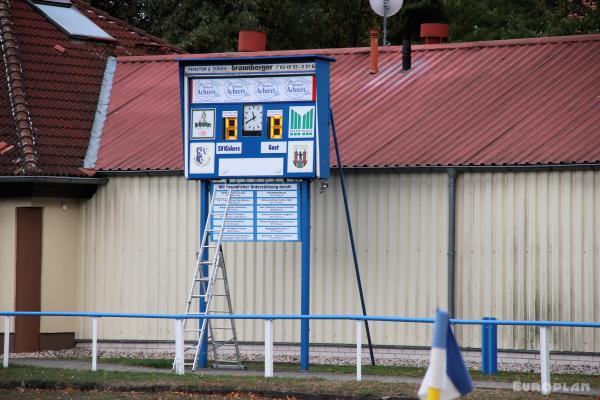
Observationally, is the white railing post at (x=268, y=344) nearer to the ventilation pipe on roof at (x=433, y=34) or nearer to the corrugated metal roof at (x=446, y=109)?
the corrugated metal roof at (x=446, y=109)

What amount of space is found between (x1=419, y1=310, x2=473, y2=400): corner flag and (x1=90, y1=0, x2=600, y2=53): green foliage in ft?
89.9

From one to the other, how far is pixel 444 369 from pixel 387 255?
1205 cm

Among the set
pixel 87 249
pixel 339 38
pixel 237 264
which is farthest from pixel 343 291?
pixel 339 38

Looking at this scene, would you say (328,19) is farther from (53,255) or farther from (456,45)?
(53,255)

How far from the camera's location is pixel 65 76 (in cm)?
2427

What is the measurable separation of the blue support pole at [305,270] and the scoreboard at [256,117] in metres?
0.35

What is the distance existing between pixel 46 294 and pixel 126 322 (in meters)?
1.51

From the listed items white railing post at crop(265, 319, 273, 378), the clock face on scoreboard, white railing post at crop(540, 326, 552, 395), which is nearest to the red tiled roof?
the clock face on scoreboard

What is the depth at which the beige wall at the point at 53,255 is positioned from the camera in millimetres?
21734

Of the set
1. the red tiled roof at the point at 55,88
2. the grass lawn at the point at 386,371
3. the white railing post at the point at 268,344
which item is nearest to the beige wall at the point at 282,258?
the grass lawn at the point at 386,371

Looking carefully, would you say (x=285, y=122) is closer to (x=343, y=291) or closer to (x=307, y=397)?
(x=343, y=291)

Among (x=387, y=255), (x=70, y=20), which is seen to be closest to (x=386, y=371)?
(x=387, y=255)

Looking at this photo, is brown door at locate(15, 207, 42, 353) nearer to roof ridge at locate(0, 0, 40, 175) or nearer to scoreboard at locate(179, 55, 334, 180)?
roof ridge at locate(0, 0, 40, 175)

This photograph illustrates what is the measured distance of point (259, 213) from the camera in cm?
1922
